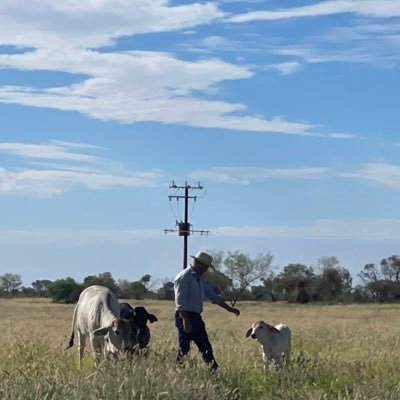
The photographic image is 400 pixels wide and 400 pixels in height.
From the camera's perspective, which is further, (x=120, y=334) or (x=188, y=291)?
(x=188, y=291)

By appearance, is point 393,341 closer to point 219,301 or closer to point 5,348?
point 219,301

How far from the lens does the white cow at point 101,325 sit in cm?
1398

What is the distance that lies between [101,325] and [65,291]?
256ft

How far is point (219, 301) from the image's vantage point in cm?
1526

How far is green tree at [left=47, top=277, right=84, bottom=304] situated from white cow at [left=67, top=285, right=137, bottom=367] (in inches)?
2846

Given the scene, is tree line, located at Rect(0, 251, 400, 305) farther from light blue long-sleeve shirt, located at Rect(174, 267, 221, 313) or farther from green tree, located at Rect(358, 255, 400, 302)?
light blue long-sleeve shirt, located at Rect(174, 267, 221, 313)

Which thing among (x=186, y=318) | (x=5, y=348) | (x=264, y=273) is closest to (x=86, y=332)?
(x=5, y=348)

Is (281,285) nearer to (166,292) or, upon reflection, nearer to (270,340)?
(166,292)

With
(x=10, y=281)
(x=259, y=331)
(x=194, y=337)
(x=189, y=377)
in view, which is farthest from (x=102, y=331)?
(x=10, y=281)

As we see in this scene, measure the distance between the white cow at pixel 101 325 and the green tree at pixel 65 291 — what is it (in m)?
72.3

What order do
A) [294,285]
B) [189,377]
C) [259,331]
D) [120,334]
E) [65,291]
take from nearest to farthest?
[189,377] → [120,334] → [259,331] → [65,291] → [294,285]

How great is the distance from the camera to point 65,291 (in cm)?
9269

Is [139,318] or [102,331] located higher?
[139,318]

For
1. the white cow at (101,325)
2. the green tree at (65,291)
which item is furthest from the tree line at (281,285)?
the white cow at (101,325)
